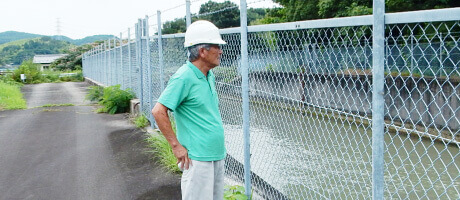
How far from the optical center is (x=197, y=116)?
319 centimetres

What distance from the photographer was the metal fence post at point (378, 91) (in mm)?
2279

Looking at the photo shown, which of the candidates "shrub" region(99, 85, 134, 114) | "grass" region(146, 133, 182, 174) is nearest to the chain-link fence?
"grass" region(146, 133, 182, 174)

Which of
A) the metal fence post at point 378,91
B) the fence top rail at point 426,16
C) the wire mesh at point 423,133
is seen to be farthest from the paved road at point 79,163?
the fence top rail at point 426,16

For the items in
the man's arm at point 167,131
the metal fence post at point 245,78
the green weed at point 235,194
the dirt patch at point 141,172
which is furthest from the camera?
the dirt patch at point 141,172

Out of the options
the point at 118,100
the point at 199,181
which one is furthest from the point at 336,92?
the point at 118,100

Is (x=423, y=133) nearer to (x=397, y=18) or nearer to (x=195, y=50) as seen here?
(x=397, y=18)

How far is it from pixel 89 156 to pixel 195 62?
15.6 ft

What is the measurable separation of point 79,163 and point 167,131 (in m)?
4.31

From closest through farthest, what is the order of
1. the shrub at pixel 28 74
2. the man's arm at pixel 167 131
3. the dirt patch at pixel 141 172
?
the man's arm at pixel 167 131
the dirt patch at pixel 141 172
the shrub at pixel 28 74

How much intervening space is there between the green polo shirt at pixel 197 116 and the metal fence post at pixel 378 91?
1.19 meters

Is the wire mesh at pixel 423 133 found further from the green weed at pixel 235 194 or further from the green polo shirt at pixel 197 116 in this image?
the green weed at pixel 235 194

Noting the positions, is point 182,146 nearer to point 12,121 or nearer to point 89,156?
point 89,156

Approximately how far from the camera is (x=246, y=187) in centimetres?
425

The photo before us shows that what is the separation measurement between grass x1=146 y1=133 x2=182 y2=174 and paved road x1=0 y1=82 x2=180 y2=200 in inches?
5.1
